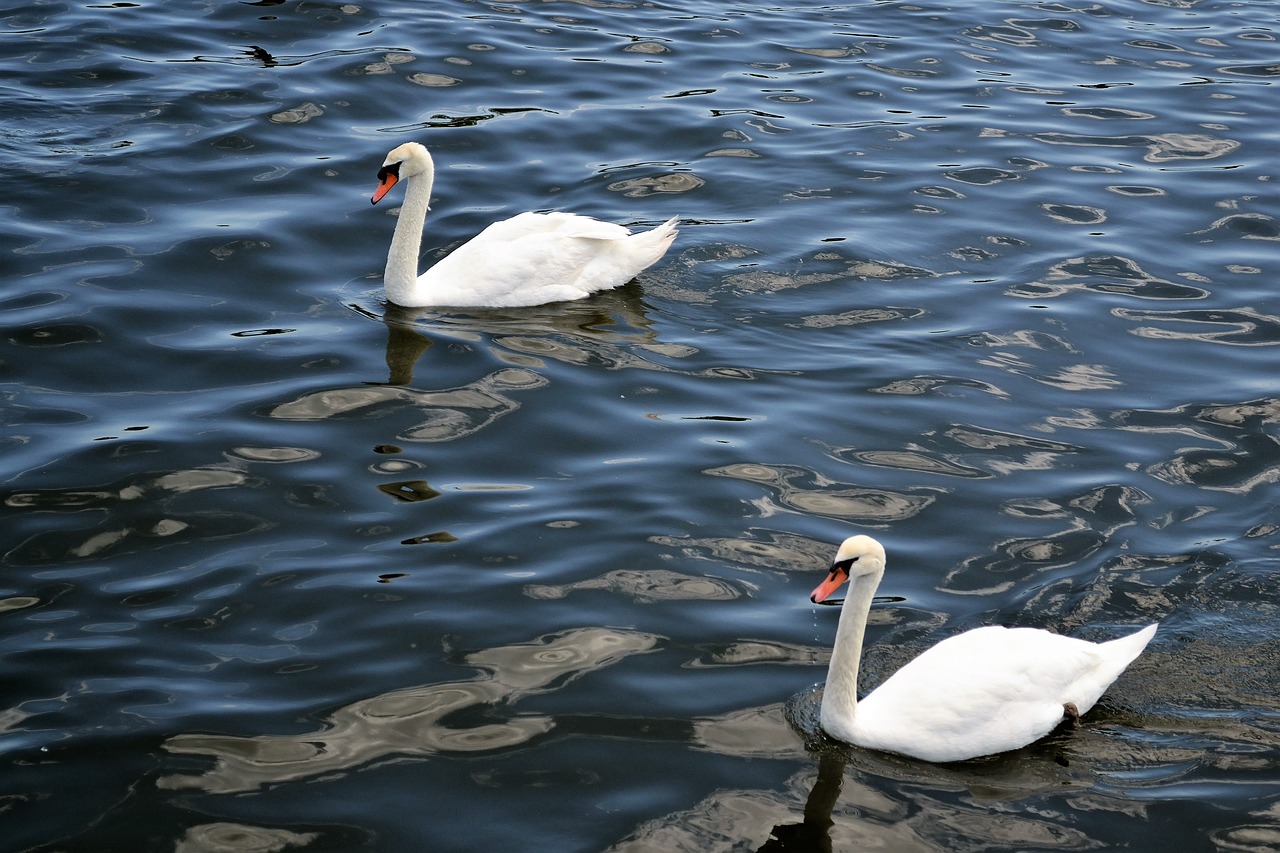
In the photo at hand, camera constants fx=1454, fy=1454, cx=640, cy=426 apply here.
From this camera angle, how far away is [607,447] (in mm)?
9695

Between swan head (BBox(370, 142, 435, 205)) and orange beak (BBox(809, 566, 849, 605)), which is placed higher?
swan head (BBox(370, 142, 435, 205))

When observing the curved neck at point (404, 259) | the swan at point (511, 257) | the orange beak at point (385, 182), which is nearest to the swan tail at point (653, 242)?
the swan at point (511, 257)

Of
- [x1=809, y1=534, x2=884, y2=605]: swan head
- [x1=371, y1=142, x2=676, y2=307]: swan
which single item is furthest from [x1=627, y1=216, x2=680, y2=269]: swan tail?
[x1=809, y1=534, x2=884, y2=605]: swan head

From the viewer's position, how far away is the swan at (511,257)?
11.6 meters

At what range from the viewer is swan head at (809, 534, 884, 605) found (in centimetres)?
703

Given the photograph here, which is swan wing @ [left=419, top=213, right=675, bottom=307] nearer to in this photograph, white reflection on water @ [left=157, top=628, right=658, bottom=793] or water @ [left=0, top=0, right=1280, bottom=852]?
water @ [left=0, top=0, right=1280, bottom=852]

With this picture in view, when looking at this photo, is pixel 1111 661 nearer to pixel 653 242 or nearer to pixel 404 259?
pixel 653 242

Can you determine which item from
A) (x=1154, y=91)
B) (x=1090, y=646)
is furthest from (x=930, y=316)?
(x=1154, y=91)

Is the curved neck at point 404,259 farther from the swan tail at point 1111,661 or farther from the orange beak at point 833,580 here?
the swan tail at point 1111,661

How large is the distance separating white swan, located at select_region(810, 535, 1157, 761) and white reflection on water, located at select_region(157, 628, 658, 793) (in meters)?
1.21

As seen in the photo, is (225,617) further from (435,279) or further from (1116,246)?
(1116,246)

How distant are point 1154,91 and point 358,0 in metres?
10.0

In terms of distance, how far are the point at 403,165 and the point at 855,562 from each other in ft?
20.9

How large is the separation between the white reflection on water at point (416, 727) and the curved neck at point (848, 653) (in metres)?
1.14
